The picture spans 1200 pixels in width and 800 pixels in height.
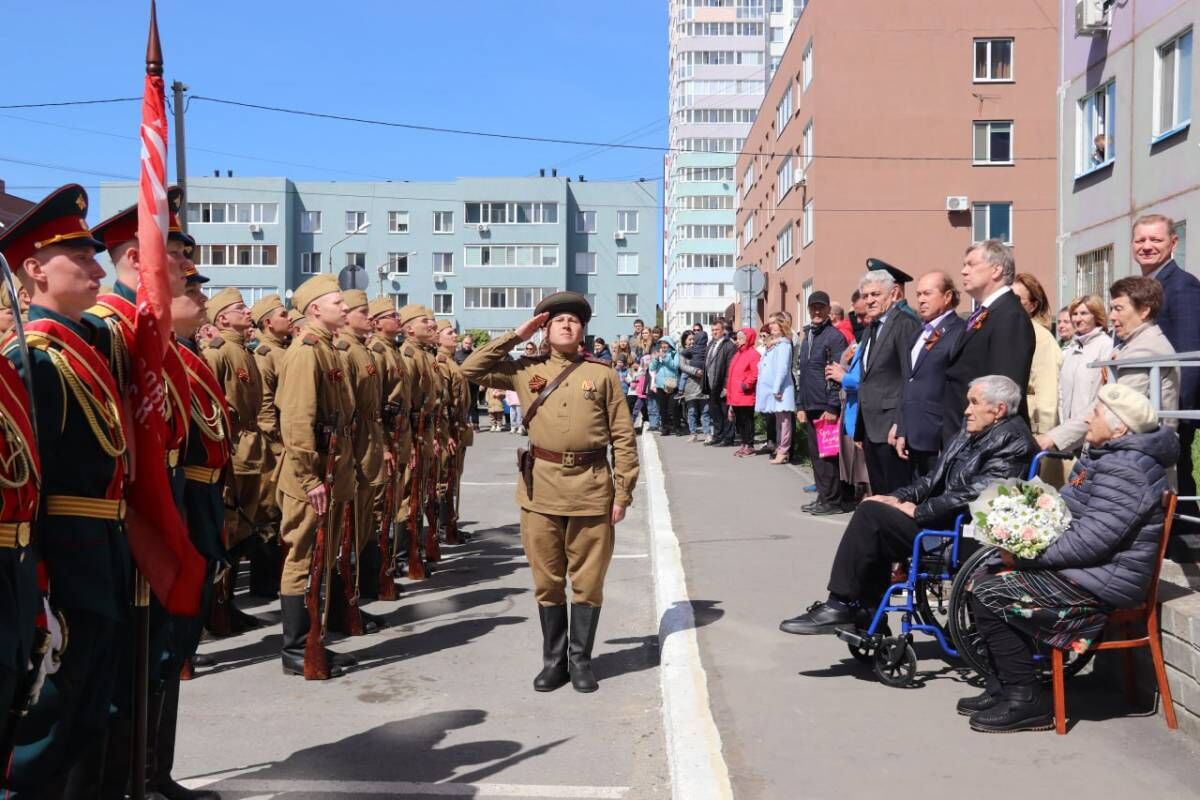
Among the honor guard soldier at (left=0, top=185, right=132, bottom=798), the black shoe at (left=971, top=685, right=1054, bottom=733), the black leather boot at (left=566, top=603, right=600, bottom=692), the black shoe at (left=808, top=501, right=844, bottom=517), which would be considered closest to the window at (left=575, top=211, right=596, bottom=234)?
the black shoe at (left=808, top=501, right=844, bottom=517)

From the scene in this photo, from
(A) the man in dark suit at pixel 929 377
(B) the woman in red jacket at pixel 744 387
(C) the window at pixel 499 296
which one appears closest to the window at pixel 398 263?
(C) the window at pixel 499 296

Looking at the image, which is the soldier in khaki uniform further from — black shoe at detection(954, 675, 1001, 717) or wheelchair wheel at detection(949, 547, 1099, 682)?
black shoe at detection(954, 675, 1001, 717)

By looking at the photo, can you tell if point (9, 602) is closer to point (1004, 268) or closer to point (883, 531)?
point (883, 531)

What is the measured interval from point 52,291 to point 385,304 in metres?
7.26

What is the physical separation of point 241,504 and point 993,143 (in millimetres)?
34520

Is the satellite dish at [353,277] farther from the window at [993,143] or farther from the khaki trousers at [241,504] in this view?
the window at [993,143]

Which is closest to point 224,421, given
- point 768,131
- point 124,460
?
point 124,460

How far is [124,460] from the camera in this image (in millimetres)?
4043

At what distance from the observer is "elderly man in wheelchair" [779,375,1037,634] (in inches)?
248

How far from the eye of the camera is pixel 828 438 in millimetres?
12398

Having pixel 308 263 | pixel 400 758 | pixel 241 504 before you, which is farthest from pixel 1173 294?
pixel 308 263

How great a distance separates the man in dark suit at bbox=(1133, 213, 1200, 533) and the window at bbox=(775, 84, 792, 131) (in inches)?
1566

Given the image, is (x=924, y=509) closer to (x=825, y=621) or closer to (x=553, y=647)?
(x=825, y=621)

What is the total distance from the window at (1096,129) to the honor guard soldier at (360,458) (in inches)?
647
